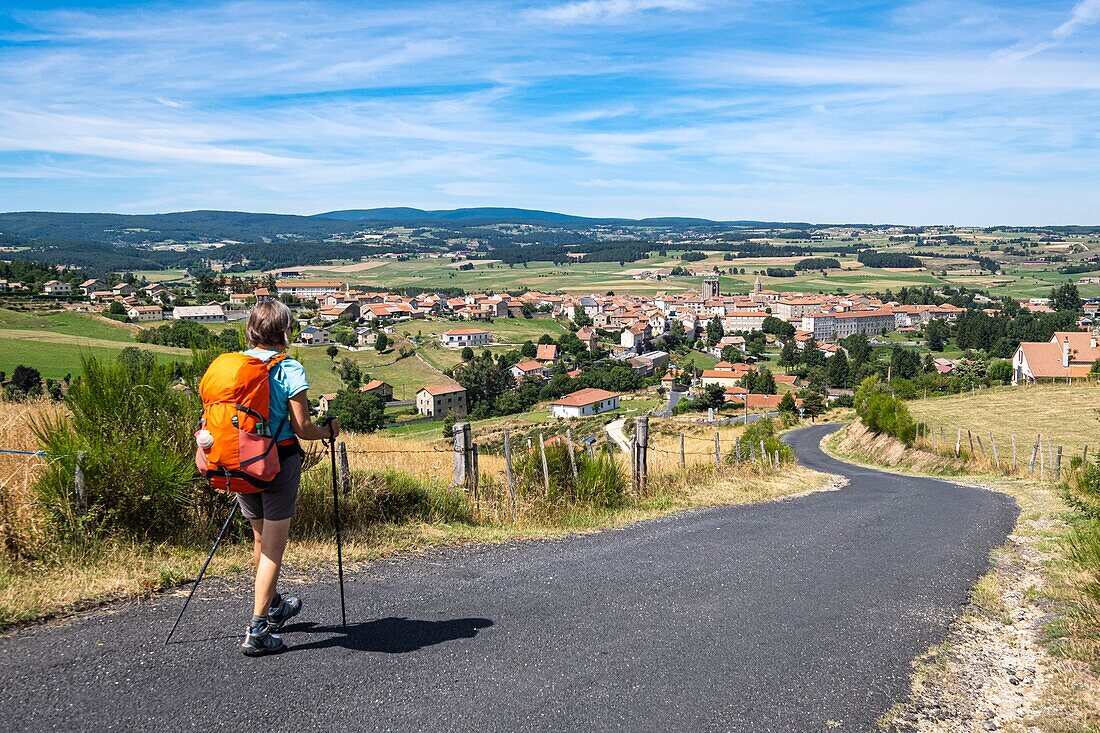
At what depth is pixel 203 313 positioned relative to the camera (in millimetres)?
77562

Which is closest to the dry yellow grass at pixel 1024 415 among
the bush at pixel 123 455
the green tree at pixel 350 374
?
the bush at pixel 123 455

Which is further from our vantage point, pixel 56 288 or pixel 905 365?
pixel 56 288

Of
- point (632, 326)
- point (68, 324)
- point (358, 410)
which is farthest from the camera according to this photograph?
point (632, 326)

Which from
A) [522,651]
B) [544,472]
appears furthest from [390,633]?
[544,472]

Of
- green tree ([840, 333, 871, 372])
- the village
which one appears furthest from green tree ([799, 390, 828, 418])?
green tree ([840, 333, 871, 372])

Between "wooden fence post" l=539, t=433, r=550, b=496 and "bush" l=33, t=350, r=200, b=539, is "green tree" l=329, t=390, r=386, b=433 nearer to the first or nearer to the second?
"wooden fence post" l=539, t=433, r=550, b=496

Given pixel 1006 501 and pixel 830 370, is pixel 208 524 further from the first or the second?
pixel 830 370

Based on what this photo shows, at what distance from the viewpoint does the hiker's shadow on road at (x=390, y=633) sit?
12.7 ft

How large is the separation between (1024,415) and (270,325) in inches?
1391

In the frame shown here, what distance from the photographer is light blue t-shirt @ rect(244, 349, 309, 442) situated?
12.0 ft

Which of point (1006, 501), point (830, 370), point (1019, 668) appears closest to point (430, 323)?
point (830, 370)

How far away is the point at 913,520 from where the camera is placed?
29.9ft

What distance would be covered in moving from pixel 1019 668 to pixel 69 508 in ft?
19.2

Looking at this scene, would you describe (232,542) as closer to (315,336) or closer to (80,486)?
(80,486)
